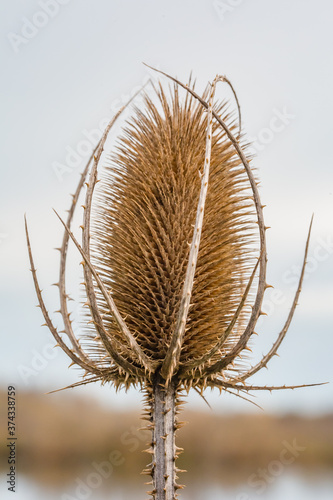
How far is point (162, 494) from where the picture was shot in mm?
3459

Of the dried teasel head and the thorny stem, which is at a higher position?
the dried teasel head

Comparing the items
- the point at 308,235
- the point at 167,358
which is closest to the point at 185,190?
the point at 308,235

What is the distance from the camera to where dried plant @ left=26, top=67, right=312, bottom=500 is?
3.51 meters

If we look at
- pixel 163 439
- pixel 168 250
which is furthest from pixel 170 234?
pixel 163 439

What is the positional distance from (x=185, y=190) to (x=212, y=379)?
1.18 metres

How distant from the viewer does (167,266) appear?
143 inches

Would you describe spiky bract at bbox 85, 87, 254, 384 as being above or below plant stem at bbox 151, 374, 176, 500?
above

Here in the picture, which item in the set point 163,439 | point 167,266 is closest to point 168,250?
point 167,266

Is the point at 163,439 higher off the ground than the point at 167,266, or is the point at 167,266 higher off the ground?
the point at 167,266

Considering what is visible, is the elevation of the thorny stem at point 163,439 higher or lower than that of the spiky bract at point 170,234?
lower

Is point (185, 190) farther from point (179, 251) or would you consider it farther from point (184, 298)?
point (184, 298)

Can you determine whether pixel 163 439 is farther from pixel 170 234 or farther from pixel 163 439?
pixel 170 234

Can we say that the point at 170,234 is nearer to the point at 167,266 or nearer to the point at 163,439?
the point at 167,266

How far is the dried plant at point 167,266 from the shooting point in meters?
3.51
